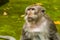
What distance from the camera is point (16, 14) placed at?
11.4m

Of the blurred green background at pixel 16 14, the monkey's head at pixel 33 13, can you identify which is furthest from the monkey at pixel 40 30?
the blurred green background at pixel 16 14

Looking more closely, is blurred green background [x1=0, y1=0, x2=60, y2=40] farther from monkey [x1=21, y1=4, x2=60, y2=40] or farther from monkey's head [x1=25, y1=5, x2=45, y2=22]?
monkey's head [x1=25, y1=5, x2=45, y2=22]

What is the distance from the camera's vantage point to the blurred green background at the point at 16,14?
9.53 metres

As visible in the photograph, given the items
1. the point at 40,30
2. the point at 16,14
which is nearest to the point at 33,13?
the point at 40,30

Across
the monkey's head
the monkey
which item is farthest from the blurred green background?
the monkey's head

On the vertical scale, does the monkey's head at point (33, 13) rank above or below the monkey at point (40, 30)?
above

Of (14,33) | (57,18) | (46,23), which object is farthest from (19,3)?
(46,23)

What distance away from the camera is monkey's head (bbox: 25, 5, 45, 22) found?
6430 mm

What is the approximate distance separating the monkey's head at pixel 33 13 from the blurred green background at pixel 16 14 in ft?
7.38

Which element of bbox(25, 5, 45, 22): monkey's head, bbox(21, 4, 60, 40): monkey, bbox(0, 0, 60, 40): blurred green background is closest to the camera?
bbox(25, 5, 45, 22): monkey's head

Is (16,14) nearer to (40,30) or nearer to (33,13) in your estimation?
(40,30)

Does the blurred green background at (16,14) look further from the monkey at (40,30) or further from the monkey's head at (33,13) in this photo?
the monkey's head at (33,13)

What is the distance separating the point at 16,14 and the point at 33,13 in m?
4.89

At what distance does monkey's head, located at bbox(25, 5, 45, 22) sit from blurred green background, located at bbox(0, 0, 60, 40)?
7.38ft
